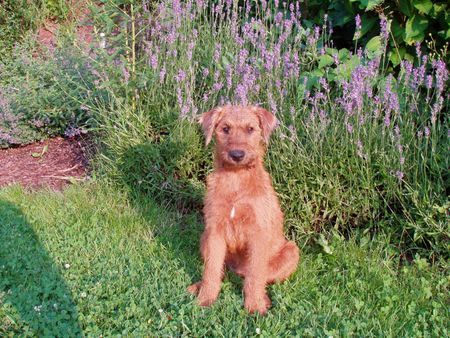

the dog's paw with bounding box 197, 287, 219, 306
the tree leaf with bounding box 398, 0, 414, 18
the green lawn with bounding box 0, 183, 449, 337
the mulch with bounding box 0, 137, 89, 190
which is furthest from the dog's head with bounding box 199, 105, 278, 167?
the mulch with bounding box 0, 137, 89, 190

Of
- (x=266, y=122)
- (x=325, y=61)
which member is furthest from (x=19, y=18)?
(x=266, y=122)

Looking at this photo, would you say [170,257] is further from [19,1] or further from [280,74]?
[19,1]

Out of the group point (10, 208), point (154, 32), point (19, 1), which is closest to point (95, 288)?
point (10, 208)

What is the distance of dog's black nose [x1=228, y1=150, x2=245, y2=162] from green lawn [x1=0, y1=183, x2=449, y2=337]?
1.01 meters

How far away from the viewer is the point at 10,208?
5031mm

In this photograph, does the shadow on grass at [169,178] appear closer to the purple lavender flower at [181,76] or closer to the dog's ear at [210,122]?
the purple lavender flower at [181,76]

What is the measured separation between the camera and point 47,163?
628cm

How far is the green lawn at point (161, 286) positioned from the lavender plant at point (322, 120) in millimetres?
357

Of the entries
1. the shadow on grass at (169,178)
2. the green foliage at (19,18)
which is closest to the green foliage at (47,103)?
the shadow on grass at (169,178)

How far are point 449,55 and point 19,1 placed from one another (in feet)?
26.3

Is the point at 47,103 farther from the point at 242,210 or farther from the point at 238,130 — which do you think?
the point at 242,210

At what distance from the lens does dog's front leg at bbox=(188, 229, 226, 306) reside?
3.65 m

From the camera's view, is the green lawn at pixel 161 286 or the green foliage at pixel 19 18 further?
the green foliage at pixel 19 18

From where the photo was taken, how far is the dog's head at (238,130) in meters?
3.52
